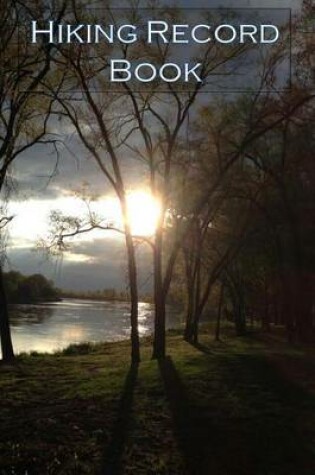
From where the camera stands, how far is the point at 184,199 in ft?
100

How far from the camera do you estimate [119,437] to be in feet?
29.7

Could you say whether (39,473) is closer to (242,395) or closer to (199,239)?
(242,395)

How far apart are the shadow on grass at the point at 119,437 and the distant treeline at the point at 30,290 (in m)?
90.1

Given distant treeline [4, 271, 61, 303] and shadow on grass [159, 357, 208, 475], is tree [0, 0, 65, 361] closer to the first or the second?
shadow on grass [159, 357, 208, 475]

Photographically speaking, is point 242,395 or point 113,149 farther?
point 113,149

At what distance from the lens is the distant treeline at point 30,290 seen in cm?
10638

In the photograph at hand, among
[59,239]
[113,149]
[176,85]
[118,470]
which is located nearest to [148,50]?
[176,85]

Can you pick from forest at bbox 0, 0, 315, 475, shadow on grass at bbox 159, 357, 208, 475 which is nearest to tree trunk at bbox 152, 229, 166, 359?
forest at bbox 0, 0, 315, 475

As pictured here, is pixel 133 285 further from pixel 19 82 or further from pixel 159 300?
pixel 19 82

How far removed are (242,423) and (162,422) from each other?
51.2 inches

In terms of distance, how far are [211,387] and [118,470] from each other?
6.19 meters

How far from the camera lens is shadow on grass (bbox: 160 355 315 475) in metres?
7.87

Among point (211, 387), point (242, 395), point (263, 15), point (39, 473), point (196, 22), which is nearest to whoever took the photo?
point (39, 473)

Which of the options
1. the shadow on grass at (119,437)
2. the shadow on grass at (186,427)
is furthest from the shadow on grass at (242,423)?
the shadow on grass at (119,437)
